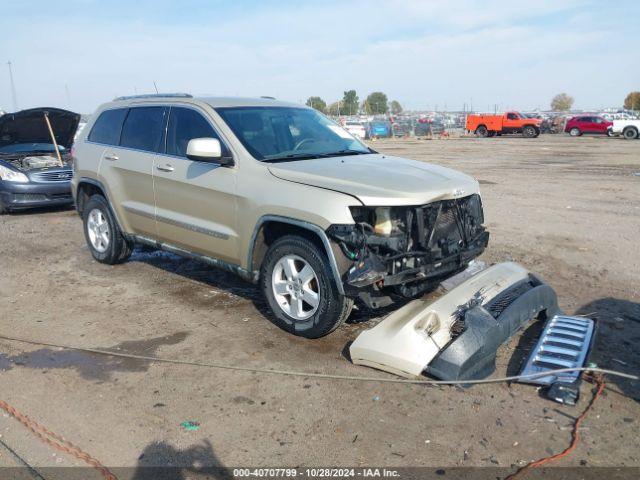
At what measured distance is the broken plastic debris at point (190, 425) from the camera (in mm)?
3412

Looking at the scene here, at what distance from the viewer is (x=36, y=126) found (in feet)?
35.7

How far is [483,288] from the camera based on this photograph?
461 cm

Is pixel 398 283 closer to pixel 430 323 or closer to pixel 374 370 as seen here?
pixel 430 323

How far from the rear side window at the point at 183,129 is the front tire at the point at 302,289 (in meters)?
1.41

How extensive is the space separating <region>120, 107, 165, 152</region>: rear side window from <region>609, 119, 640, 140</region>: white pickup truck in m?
35.2

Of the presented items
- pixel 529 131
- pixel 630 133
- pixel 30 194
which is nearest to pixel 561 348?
pixel 30 194

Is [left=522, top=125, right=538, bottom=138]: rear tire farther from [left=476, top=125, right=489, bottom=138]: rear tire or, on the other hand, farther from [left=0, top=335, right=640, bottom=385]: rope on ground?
[left=0, top=335, right=640, bottom=385]: rope on ground

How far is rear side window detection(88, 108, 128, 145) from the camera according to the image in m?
6.48

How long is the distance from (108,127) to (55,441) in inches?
166

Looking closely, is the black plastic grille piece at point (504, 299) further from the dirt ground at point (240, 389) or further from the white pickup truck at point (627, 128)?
the white pickup truck at point (627, 128)

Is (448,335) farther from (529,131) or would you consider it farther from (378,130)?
(378,130)

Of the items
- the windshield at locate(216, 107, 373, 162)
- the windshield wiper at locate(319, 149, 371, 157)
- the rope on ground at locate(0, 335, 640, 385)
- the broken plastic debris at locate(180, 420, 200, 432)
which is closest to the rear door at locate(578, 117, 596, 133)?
the windshield at locate(216, 107, 373, 162)

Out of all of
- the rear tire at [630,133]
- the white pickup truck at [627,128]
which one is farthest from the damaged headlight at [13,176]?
the rear tire at [630,133]

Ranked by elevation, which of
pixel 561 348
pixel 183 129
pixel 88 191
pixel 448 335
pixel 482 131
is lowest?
pixel 482 131
